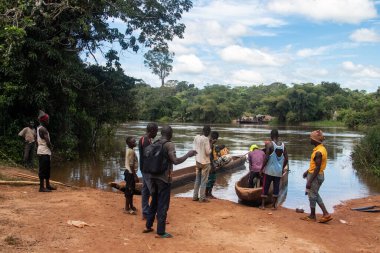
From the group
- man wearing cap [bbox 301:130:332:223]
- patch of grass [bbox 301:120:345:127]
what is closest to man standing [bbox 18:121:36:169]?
man wearing cap [bbox 301:130:332:223]

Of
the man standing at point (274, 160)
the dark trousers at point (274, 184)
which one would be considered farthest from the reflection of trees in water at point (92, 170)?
the man standing at point (274, 160)

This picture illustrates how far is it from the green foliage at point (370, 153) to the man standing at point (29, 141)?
39.3ft

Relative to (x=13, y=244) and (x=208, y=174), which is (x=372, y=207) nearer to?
(x=208, y=174)

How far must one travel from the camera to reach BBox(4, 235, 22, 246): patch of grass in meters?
4.99

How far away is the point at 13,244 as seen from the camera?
4.97 meters

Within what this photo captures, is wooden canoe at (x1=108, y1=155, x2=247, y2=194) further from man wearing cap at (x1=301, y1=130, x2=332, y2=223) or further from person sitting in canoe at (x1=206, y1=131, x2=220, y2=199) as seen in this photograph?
man wearing cap at (x1=301, y1=130, x2=332, y2=223)

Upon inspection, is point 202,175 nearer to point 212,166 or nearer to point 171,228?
point 212,166

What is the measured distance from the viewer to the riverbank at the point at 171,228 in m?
5.41

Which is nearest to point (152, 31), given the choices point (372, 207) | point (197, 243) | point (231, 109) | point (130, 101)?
point (130, 101)

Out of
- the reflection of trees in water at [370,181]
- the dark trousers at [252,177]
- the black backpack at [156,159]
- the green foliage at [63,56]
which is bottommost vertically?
the reflection of trees in water at [370,181]

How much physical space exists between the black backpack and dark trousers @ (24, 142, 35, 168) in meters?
7.57

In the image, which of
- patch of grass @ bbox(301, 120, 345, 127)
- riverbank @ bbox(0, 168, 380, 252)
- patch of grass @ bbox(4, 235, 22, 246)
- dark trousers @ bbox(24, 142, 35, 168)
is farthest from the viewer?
patch of grass @ bbox(301, 120, 345, 127)

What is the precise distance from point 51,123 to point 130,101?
5.10 meters

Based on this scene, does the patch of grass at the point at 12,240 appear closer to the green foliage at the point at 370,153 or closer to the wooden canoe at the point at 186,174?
the wooden canoe at the point at 186,174
